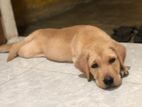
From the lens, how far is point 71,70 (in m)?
2.25

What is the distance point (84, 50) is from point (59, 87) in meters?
0.27

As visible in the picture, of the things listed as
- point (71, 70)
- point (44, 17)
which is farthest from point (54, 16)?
point (71, 70)

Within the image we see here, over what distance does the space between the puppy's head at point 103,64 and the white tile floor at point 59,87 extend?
0.22 ft

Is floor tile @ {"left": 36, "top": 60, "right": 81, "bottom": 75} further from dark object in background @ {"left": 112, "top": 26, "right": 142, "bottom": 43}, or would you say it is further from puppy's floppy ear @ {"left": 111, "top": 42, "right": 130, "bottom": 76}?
dark object in background @ {"left": 112, "top": 26, "right": 142, "bottom": 43}

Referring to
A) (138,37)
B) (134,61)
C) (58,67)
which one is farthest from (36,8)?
(134,61)

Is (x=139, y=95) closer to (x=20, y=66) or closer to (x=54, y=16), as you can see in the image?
(x=20, y=66)

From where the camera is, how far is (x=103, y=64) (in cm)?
186

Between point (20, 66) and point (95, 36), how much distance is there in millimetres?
661

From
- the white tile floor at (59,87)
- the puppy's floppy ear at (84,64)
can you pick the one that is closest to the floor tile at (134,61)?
A: the white tile floor at (59,87)

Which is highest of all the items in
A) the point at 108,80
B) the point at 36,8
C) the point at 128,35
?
the point at 108,80

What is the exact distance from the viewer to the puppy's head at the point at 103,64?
1829mm

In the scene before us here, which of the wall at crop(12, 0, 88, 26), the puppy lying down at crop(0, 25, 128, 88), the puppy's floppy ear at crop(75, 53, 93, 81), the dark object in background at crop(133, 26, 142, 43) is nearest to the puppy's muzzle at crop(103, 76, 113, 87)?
the puppy lying down at crop(0, 25, 128, 88)

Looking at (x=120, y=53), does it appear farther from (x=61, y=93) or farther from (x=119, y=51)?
(x=61, y=93)

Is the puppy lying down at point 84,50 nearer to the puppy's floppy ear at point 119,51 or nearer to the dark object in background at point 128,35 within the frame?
the puppy's floppy ear at point 119,51
